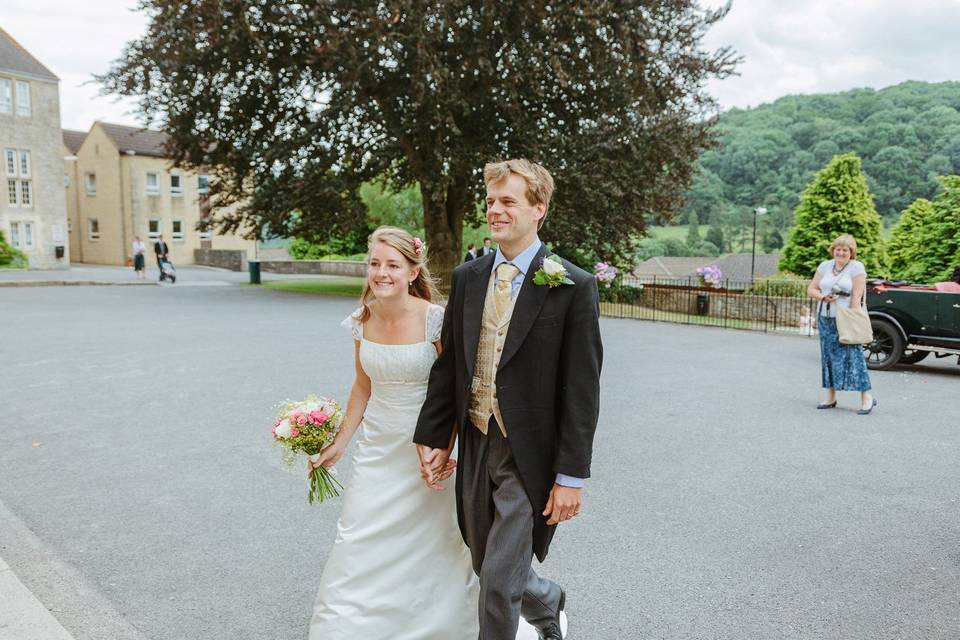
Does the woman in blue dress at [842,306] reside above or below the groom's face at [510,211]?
below

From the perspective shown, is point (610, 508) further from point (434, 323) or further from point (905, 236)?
point (905, 236)

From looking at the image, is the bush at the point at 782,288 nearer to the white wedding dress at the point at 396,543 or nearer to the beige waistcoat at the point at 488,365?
the white wedding dress at the point at 396,543

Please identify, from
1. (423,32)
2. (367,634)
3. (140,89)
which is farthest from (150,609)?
(140,89)

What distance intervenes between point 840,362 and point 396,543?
7.16 m

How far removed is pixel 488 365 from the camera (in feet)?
9.68

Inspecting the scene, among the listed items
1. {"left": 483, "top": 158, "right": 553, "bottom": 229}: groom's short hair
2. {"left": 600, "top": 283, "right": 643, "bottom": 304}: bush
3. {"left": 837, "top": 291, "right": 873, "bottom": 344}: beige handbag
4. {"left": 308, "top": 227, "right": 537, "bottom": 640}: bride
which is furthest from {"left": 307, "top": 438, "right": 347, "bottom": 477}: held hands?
{"left": 600, "top": 283, "right": 643, "bottom": 304}: bush

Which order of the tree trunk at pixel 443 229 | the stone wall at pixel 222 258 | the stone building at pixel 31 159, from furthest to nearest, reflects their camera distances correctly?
1. the stone wall at pixel 222 258
2. the stone building at pixel 31 159
3. the tree trunk at pixel 443 229

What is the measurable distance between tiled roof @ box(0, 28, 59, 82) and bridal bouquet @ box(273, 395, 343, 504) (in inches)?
1751

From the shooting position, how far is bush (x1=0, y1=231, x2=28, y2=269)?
123ft

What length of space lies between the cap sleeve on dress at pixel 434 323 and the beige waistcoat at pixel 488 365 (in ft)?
1.77

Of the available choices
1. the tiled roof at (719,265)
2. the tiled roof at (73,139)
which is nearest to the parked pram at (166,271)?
the tiled roof at (73,139)

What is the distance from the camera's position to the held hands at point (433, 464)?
3158 millimetres

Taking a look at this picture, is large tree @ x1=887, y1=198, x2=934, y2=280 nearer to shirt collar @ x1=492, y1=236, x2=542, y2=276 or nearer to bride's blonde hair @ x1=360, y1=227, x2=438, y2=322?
bride's blonde hair @ x1=360, y1=227, x2=438, y2=322

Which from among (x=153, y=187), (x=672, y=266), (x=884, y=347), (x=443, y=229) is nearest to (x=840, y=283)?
(x=884, y=347)
